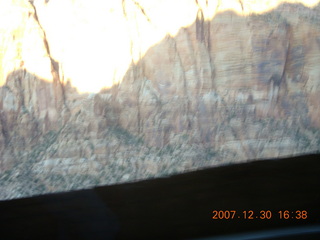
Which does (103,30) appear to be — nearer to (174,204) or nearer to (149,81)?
(149,81)

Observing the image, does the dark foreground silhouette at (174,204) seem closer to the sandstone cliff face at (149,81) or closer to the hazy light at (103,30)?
the sandstone cliff face at (149,81)

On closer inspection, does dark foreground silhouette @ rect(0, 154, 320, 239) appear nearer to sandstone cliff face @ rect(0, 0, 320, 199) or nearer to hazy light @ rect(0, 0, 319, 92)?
sandstone cliff face @ rect(0, 0, 320, 199)

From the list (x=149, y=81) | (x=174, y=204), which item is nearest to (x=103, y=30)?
(x=149, y=81)

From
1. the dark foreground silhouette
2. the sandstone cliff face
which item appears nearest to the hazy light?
the sandstone cliff face

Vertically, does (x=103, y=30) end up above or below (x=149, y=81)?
above

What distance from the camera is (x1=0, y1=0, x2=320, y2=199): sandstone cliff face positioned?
7.45 meters

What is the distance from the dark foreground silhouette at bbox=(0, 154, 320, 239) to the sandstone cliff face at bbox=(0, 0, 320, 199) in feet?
8.86

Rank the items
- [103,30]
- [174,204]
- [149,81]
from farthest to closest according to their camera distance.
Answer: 1. [103,30]
2. [149,81]
3. [174,204]

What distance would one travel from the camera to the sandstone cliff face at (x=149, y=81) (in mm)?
7453

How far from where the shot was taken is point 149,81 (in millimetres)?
8922

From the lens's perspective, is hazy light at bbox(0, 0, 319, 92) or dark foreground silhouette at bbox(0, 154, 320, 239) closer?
dark foreground silhouette at bbox(0, 154, 320, 239)

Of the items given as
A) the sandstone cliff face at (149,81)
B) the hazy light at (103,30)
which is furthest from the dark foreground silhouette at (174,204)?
the hazy light at (103,30)

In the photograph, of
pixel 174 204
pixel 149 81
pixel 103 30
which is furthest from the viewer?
pixel 103 30

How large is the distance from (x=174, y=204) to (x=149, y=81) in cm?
543
